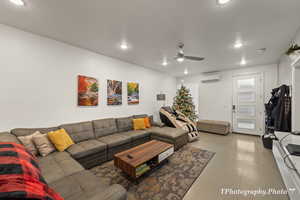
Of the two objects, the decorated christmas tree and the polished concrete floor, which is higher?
the decorated christmas tree

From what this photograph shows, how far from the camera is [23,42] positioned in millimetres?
2270

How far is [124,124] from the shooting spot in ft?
11.9

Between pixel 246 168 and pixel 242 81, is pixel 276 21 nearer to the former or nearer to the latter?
pixel 246 168

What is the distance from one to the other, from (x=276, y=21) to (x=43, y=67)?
454 cm

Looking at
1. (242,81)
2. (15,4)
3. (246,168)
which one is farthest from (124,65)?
(242,81)

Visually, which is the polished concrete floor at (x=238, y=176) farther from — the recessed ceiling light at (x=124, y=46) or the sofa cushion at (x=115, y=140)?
the recessed ceiling light at (x=124, y=46)

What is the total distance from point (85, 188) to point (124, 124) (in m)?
2.38

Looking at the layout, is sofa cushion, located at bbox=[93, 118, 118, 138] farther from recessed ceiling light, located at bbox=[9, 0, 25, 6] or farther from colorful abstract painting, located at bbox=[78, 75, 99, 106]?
recessed ceiling light, located at bbox=[9, 0, 25, 6]

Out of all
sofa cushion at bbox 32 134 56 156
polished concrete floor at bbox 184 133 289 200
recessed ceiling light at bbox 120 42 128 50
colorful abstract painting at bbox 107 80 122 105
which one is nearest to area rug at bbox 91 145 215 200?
polished concrete floor at bbox 184 133 289 200

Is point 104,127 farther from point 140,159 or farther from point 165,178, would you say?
point 165,178

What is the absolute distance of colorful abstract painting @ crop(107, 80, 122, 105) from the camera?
11.8 feet

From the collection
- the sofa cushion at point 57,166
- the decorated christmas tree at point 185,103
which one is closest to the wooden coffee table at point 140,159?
the sofa cushion at point 57,166

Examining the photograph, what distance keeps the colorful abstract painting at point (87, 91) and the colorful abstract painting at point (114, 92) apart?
0.39 metres

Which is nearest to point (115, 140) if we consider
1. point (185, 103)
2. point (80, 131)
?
point (80, 131)
